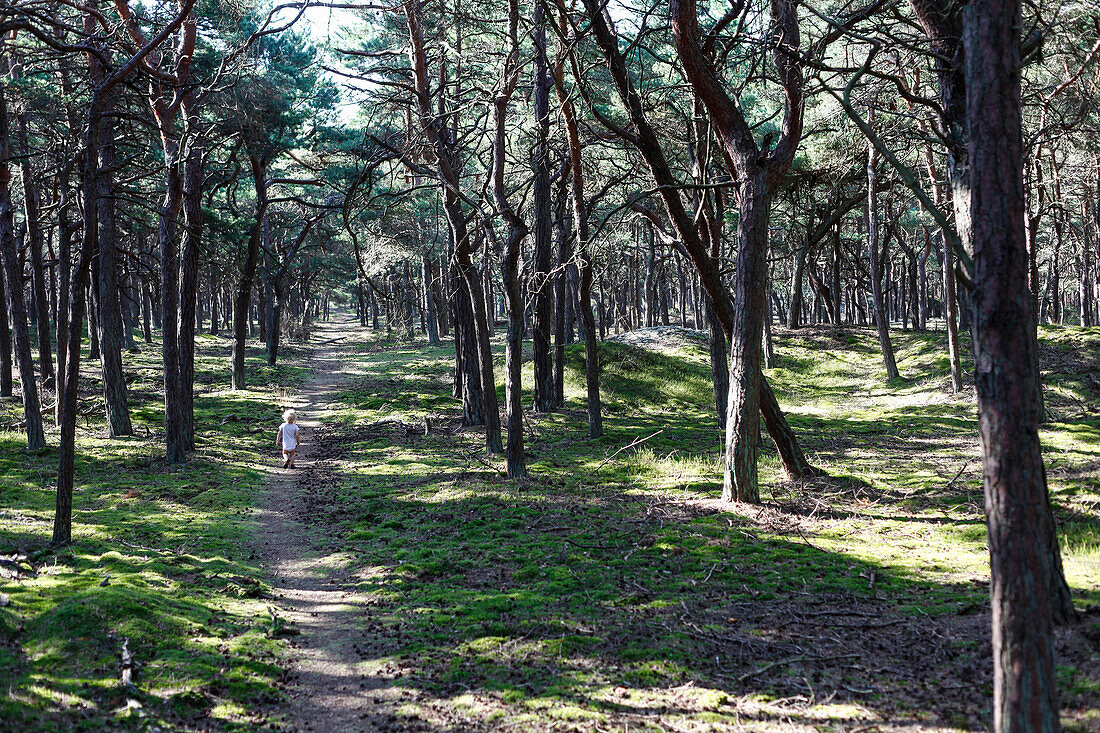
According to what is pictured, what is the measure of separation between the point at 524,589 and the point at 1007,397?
15.7 ft

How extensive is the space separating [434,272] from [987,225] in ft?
145

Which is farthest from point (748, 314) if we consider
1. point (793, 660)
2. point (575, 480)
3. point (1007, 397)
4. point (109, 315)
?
point (109, 315)

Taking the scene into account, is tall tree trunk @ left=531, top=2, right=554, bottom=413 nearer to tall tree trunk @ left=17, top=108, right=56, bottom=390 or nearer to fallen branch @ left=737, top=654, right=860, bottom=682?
fallen branch @ left=737, top=654, right=860, bottom=682

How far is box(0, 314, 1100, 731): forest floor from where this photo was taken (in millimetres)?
4746

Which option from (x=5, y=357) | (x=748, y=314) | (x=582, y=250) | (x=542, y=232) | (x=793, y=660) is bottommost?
(x=793, y=660)

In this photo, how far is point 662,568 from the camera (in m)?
7.45

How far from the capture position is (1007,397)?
11.4 ft

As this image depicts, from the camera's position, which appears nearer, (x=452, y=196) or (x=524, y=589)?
(x=524, y=589)

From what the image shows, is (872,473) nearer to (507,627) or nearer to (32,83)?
(507,627)

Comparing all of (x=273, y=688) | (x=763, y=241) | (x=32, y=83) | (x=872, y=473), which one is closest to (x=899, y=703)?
(x=273, y=688)

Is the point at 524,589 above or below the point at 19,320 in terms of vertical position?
below

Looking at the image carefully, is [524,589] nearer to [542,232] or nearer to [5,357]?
[542,232]

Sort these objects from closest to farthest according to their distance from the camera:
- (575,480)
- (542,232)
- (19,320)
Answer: (575,480), (19,320), (542,232)

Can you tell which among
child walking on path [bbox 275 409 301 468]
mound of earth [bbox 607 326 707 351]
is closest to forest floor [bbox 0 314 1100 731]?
child walking on path [bbox 275 409 301 468]
